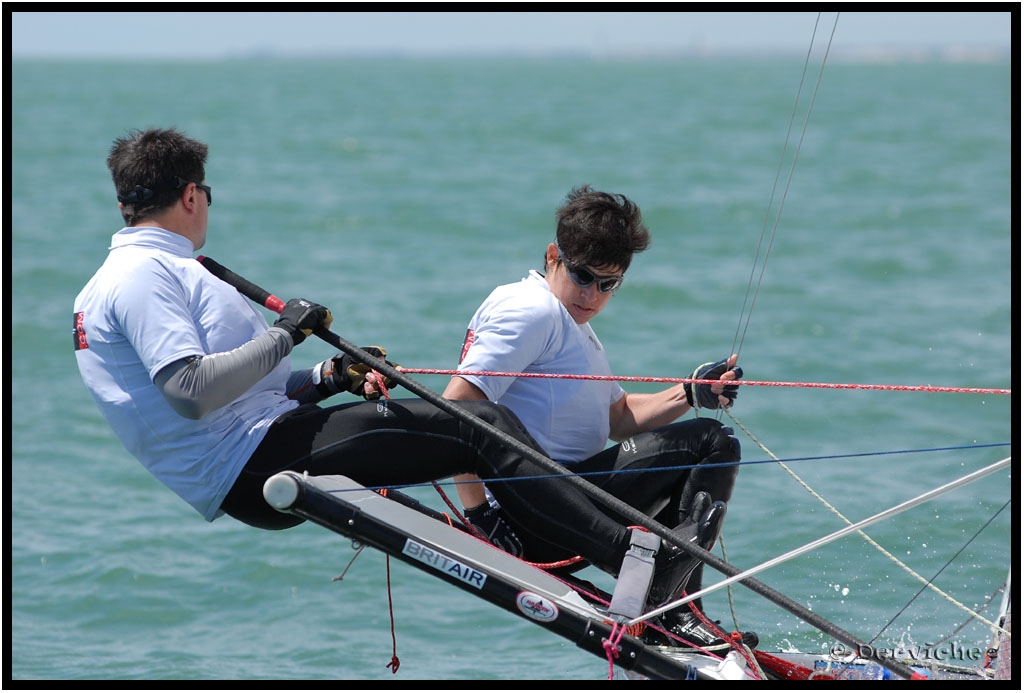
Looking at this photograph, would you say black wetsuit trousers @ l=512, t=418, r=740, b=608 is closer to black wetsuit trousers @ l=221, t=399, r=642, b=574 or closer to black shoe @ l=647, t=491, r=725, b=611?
black shoe @ l=647, t=491, r=725, b=611

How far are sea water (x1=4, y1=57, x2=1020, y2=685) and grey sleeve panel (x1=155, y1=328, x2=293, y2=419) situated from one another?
0.40 m

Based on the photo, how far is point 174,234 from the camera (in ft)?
10.2

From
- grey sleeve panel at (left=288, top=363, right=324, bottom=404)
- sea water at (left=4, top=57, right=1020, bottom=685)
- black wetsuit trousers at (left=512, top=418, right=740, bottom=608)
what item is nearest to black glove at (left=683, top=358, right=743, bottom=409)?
black wetsuit trousers at (left=512, top=418, right=740, bottom=608)

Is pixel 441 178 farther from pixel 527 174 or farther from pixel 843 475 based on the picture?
pixel 843 475

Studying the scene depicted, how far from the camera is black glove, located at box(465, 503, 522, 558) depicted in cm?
331

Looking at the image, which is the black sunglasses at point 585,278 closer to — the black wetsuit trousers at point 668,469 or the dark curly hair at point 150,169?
the black wetsuit trousers at point 668,469

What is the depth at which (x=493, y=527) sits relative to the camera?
3324 mm

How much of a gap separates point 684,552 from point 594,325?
9565mm

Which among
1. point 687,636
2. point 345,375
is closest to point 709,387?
point 687,636

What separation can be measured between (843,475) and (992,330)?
18.9 ft

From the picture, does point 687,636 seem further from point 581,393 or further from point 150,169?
point 150,169

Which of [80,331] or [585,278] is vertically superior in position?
[585,278]

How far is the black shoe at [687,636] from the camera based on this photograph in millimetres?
3254

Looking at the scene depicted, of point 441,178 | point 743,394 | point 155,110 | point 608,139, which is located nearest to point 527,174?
point 441,178
